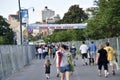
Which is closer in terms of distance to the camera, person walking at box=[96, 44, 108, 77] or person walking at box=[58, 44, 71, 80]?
person walking at box=[58, 44, 71, 80]

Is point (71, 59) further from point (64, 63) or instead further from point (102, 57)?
point (102, 57)

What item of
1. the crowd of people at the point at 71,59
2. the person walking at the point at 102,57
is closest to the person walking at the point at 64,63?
the crowd of people at the point at 71,59

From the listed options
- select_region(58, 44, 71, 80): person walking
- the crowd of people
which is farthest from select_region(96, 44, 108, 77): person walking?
select_region(58, 44, 71, 80): person walking

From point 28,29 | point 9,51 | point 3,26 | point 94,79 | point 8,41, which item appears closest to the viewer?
point 94,79

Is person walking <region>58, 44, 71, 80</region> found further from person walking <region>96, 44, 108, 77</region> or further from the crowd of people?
person walking <region>96, 44, 108, 77</region>

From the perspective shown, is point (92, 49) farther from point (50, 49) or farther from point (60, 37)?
point (60, 37)

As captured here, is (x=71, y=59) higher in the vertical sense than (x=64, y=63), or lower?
higher

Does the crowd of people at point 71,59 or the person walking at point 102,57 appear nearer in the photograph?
the crowd of people at point 71,59

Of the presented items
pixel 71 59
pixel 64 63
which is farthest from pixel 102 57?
pixel 64 63

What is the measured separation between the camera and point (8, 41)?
12231cm

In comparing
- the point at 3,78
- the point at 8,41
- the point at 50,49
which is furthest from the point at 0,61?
the point at 8,41

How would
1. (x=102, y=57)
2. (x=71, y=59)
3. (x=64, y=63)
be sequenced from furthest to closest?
(x=102, y=57)
(x=71, y=59)
(x=64, y=63)

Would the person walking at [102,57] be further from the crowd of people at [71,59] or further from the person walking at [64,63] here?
the person walking at [64,63]

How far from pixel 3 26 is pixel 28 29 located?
2357 inches
